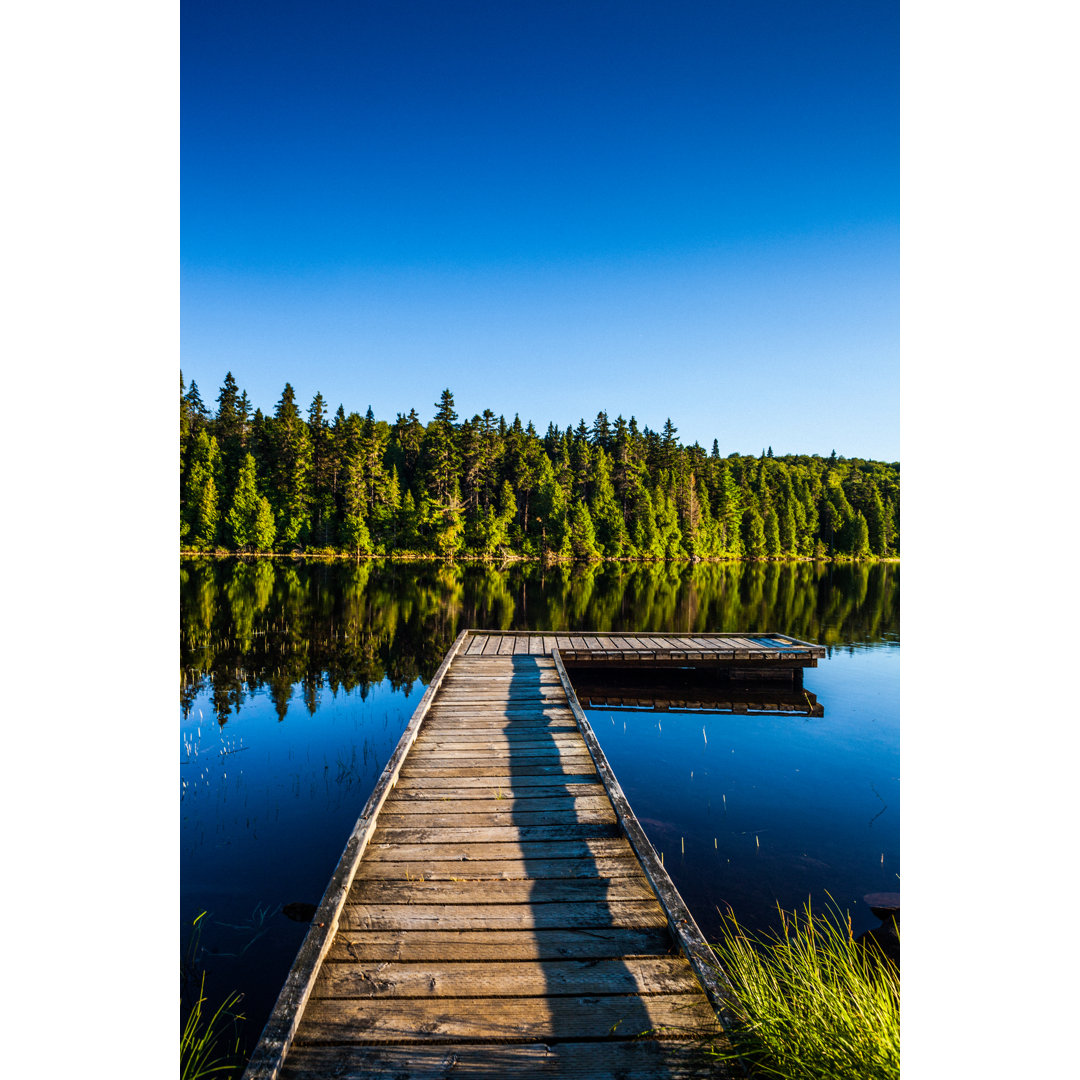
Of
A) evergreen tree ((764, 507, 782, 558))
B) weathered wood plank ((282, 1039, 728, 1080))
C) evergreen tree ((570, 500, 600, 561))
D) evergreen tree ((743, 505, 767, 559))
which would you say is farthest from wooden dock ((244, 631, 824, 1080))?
evergreen tree ((764, 507, 782, 558))

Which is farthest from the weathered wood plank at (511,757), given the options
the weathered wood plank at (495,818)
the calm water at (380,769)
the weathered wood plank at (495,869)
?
the weathered wood plank at (495,869)

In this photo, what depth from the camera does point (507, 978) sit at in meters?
2.79

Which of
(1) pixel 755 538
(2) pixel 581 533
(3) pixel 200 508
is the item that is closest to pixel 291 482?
(3) pixel 200 508

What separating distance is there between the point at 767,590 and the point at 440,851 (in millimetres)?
32953

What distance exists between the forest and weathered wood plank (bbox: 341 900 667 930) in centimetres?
4866

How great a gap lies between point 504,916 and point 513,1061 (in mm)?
983

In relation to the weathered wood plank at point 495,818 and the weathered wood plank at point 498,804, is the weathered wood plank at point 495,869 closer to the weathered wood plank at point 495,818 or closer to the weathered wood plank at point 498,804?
the weathered wood plank at point 495,818

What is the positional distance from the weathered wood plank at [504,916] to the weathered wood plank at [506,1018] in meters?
0.55

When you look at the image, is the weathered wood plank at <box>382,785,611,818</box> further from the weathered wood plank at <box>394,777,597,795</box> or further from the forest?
the forest

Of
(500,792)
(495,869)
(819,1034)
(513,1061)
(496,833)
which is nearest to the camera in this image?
(819,1034)

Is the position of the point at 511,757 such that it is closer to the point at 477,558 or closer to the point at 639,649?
the point at 639,649

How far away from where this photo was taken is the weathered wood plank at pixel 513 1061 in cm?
224
